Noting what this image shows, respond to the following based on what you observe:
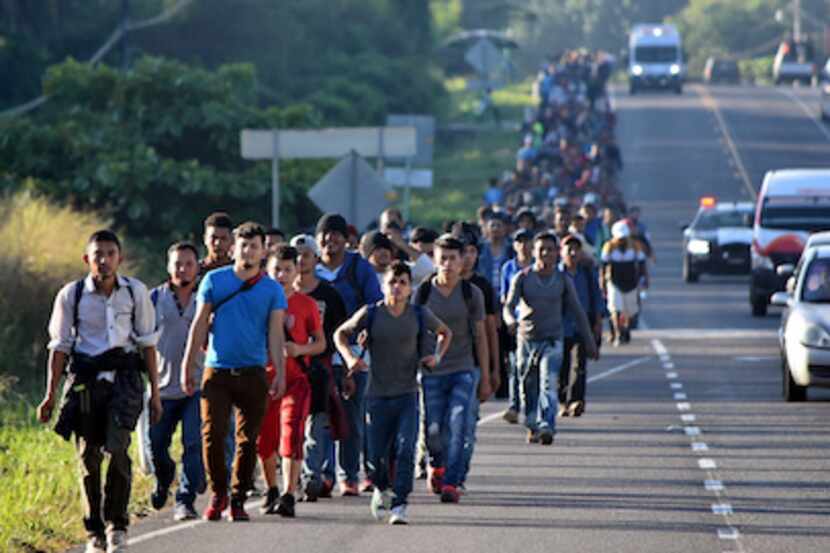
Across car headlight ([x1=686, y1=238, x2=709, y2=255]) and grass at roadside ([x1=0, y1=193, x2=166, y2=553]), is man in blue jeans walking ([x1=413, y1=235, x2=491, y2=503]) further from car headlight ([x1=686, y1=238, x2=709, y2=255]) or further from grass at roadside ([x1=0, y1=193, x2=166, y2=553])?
car headlight ([x1=686, y1=238, x2=709, y2=255])

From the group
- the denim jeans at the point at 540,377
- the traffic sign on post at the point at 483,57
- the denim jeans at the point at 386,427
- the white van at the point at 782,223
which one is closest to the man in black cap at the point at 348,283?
the denim jeans at the point at 386,427

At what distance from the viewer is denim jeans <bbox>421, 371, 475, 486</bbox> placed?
581 inches

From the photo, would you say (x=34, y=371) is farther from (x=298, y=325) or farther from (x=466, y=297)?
(x=298, y=325)

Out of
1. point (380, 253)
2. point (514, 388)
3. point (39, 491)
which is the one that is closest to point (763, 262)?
point (514, 388)

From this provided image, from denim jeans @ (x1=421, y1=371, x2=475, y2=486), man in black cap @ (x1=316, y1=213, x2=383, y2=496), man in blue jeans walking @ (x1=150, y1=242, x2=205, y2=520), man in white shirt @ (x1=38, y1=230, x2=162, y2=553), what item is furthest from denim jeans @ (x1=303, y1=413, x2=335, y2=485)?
man in white shirt @ (x1=38, y1=230, x2=162, y2=553)

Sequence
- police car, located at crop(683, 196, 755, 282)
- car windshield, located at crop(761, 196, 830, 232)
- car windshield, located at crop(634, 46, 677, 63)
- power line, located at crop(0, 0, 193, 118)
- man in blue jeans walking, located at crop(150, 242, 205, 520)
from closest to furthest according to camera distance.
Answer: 1. man in blue jeans walking, located at crop(150, 242, 205, 520)
2. car windshield, located at crop(761, 196, 830, 232)
3. police car, located at crop(683, 196, 755, 282)
4. power line, located at crop(0, 0, 193, 118)
5. car windshield, located at crop(634, 46, 677, 63)

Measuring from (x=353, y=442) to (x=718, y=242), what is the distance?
93.2 ft

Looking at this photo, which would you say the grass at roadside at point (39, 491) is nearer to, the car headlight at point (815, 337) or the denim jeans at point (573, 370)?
the denim jeans at point (573, 370)

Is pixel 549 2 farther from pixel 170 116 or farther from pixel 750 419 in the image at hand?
pixel 750 419

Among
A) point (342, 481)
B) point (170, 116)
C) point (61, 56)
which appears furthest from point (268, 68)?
point (342, 481)

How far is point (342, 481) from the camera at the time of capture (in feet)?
49.9

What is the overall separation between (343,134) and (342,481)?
11124mm

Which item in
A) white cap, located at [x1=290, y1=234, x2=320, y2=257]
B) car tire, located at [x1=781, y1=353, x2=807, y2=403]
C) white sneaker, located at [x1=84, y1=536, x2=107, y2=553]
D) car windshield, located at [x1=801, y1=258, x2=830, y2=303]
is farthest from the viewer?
car windshield, located at [x1=801, y1=258, x2=830, y2=303]

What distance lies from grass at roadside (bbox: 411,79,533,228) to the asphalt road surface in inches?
1116
